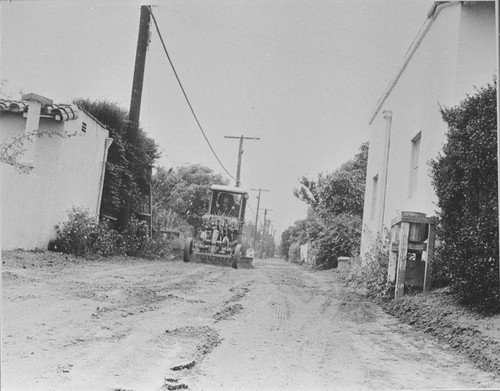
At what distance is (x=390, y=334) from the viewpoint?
5.57 metres

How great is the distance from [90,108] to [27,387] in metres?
12.9

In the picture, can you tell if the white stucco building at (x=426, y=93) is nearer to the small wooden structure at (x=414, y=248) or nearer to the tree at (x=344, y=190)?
the small wooden structure at (x=414, y=248)

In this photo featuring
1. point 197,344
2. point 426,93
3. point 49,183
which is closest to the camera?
Answer: point 197,344

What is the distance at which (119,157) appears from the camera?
15391mm

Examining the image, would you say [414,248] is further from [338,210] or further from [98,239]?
[338,210]

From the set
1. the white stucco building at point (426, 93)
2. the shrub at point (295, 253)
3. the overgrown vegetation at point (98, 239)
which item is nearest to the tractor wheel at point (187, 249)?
the overgrown vegetation at point (98, 239)

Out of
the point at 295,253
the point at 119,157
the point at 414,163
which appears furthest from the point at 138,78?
the point at 295,253

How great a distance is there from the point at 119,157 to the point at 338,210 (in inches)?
444

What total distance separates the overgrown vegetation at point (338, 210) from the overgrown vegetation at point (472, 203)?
1234cm

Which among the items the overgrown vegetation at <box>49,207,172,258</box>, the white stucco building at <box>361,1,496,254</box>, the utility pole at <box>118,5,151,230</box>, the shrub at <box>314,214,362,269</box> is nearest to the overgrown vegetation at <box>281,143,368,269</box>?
the shrub at <box>314,214,362,269</box>

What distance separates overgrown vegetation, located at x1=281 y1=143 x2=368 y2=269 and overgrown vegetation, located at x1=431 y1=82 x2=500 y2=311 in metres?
12.3

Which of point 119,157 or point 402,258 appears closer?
point 402,258

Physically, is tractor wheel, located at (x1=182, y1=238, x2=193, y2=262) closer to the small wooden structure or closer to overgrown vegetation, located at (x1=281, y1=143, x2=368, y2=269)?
overgrown vegetation, located at (x1=281, y1=143, x2=368, y2=269)

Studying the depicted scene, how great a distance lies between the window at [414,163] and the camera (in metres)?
10.6
